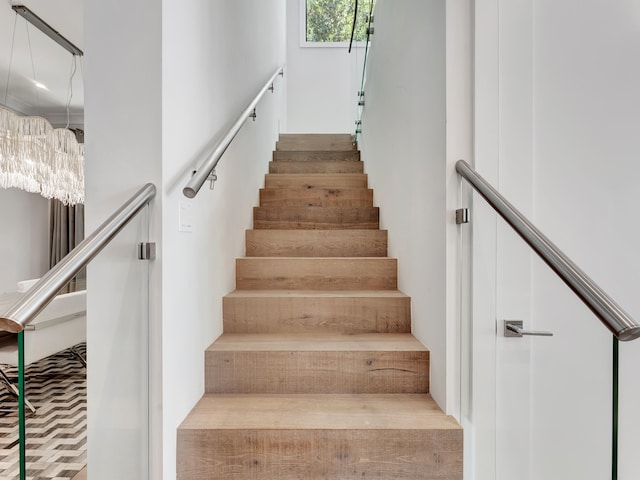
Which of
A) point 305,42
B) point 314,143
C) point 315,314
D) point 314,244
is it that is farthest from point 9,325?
point 305,42

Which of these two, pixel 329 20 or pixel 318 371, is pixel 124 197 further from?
pixel 329 20

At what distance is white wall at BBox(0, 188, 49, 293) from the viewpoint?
5309mm

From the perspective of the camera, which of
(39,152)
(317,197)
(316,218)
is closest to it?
(316,218)

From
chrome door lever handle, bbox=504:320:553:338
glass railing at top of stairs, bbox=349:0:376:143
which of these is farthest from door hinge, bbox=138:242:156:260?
glass railing at top of stairs, bbox=349:0:376:143

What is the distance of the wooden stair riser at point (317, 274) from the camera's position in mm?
2266

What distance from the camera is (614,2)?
1.51 meters

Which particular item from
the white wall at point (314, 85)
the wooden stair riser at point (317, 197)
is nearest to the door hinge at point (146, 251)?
the wooden stair riser at point (317, 197)

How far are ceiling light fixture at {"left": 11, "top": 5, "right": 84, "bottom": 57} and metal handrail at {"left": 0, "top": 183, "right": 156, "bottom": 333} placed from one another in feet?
9.46

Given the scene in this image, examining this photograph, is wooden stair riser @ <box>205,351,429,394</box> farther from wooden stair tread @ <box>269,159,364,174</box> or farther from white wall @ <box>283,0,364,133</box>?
white wall @ <box>283,0,364,133</box>

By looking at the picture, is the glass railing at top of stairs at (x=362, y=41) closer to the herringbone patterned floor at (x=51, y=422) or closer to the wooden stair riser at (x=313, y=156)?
the wooden stair riser at (x=313, y=156)

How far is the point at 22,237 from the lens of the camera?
5543mm

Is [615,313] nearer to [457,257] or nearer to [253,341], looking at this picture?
[457,257]

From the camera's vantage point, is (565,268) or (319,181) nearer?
(565,268)

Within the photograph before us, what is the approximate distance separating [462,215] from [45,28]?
3.61 meters
